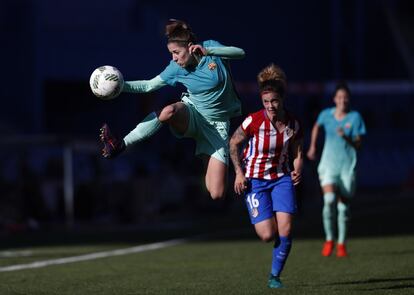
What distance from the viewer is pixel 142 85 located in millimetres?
11188

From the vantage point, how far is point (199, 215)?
1131 inches

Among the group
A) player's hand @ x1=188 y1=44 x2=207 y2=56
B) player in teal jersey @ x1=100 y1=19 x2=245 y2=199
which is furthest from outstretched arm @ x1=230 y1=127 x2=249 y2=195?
player's hand @ x1=188 y1=44 x2=207 y2=56

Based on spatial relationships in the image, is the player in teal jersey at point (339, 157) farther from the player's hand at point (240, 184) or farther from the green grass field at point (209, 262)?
the player's hand at point (240, 184)

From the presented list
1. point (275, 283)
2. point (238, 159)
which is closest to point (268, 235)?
point (275, 283)

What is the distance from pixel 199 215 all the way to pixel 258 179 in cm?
1753

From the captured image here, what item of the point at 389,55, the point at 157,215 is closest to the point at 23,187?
the point at 157,215

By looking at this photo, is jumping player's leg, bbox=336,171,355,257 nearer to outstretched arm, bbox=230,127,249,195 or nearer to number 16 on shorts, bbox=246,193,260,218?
number 16 on shorts, bbox=246,193,260,218

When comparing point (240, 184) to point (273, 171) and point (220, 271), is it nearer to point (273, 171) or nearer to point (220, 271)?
point (273, 171)

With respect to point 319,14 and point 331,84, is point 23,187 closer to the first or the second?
point 331,84

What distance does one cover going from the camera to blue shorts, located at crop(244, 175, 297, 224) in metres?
11.2

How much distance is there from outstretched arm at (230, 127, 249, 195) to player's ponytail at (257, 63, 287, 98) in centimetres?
54

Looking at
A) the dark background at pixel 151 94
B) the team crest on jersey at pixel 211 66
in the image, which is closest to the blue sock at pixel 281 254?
the team crest on jersey at pixel 211 66

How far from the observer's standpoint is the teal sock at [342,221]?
15281 mm

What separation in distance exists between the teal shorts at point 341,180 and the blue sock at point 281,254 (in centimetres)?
444
